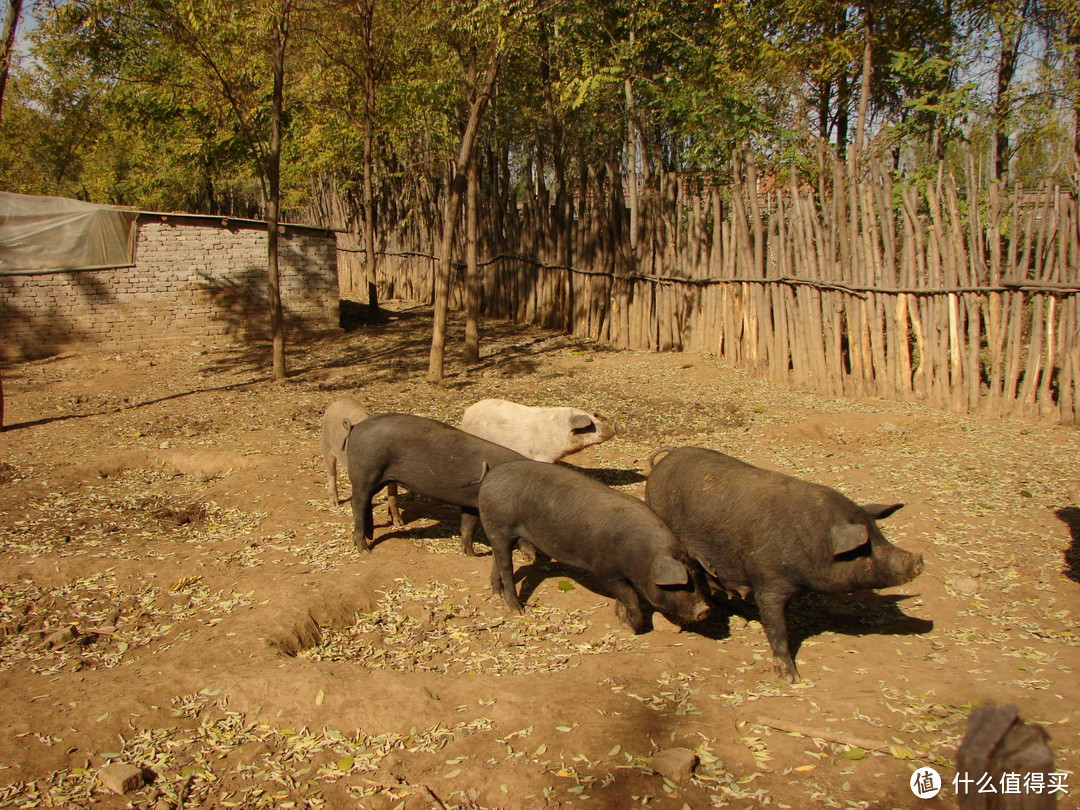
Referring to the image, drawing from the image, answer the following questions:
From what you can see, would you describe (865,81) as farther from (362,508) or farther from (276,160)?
(362,508)

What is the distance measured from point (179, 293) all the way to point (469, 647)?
13.4 m

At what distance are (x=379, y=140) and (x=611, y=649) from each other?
20796mm

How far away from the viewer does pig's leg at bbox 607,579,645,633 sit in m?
5.09

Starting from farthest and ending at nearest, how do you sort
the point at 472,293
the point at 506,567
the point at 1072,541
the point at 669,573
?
the point at 472,293 < the point at 1072,541 < the point at 506,567 < the point at 669,573

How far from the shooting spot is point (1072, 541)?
605 cm

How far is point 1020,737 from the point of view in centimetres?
192

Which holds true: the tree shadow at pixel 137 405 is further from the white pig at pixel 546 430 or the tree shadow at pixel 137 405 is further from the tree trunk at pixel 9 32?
the white pig at pixel 546 430

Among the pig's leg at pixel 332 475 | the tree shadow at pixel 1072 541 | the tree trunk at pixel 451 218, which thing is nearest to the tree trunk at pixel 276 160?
the tree trunk at pixel 451 218

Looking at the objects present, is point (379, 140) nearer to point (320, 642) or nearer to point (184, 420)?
point (184, 420)

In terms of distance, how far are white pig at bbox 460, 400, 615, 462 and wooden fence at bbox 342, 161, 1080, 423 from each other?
15.6ft

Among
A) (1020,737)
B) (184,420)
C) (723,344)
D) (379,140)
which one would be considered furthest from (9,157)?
(1020,737)

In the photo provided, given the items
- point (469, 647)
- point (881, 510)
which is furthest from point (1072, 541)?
point (469, 647)

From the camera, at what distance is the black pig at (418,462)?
6215 millimetres

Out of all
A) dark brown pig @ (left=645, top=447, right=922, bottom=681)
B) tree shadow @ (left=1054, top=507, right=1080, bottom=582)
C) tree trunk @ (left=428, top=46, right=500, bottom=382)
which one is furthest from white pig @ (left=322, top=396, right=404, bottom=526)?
tree shadow @ (left=1054, top=507, right=1080, bottom=582)
